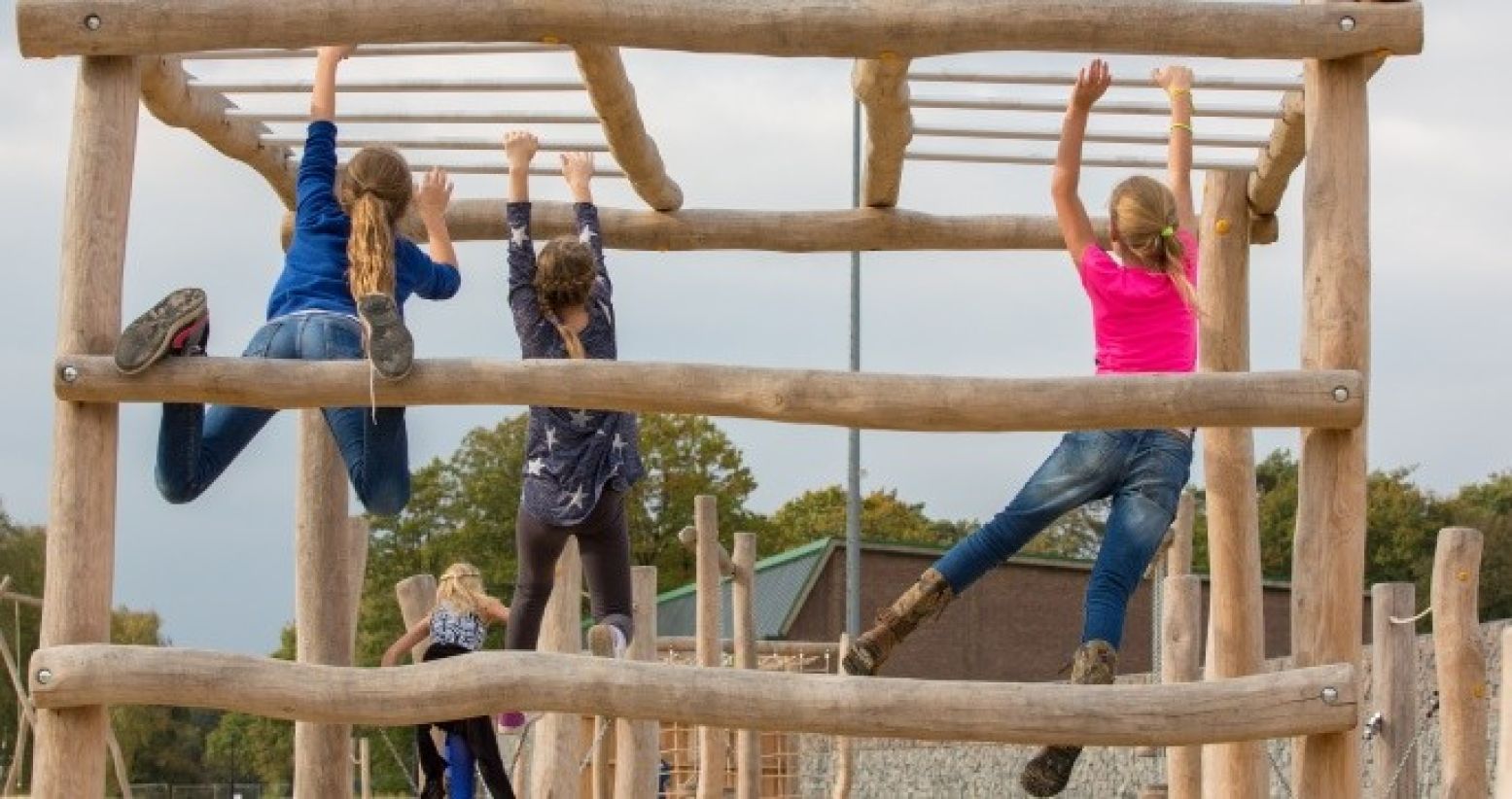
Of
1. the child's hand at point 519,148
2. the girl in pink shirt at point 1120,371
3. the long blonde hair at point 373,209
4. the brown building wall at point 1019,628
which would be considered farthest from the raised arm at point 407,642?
the brown building wall at point 1019,628

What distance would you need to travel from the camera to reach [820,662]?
25.8m

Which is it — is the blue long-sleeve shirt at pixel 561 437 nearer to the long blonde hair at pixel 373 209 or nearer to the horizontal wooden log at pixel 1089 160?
the long blonde hair at pixel 373 209

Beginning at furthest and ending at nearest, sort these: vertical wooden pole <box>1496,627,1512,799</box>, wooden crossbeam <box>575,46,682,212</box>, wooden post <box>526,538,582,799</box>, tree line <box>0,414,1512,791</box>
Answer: tree line <box>0,414,1512,791</box>, wooden post <box>526,538,582,799</box>, vertical wooden pole <box>1496,627,1512,799</box>, wooden crossbeam <box>575,46,682,212</box>

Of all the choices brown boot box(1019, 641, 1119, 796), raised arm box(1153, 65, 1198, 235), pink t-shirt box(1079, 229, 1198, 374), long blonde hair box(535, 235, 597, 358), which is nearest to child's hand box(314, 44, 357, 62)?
long blonde hair box(535, 235, 597, 358)

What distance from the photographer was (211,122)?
25.6ft

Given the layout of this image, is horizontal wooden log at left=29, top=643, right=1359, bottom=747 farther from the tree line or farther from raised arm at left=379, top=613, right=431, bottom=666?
the tree line

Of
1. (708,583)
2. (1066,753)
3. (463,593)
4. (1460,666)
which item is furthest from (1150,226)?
(708,583)

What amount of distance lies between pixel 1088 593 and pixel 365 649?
32850 mm

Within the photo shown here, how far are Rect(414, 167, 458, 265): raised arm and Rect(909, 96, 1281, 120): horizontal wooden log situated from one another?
5.14 ft

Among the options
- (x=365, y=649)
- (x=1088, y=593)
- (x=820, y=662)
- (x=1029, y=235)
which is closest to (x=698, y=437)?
(x=365, y=649)

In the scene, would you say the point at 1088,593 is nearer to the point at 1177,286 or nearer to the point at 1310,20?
the point at 1177,286

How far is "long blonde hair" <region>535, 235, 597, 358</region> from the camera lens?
7.12 meters

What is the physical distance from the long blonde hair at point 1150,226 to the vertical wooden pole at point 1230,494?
48.9 inches

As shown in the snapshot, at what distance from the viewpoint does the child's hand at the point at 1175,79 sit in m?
6.74
